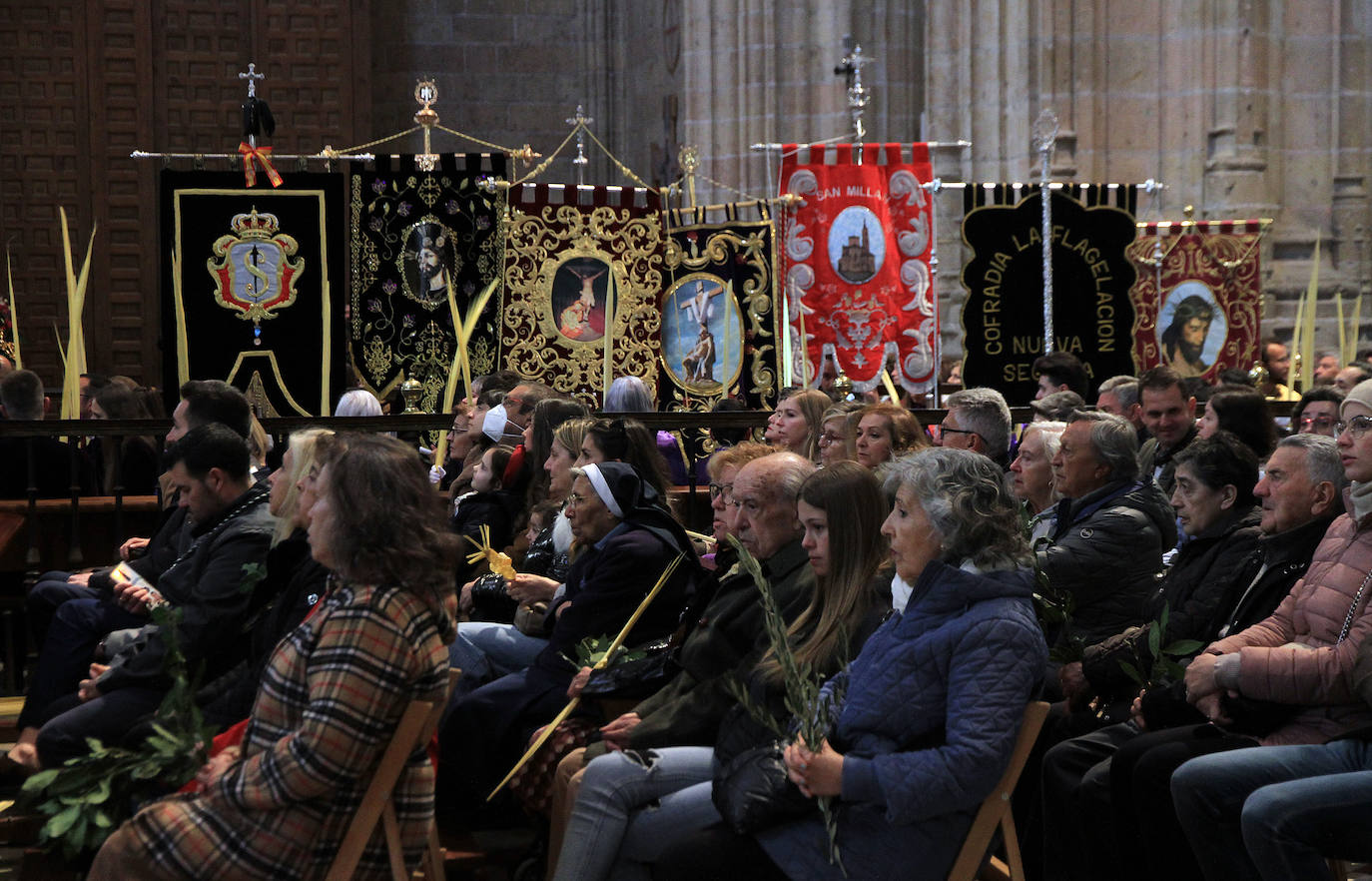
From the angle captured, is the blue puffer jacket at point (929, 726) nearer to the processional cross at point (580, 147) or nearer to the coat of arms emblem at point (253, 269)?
the coat of arms emblem at point (253, 269)

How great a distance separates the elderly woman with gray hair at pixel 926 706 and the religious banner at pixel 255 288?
543cm

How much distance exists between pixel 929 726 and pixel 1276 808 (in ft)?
2.24

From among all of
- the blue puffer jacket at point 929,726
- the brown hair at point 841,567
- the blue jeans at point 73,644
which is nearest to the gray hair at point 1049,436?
the brown hair at point 841,567

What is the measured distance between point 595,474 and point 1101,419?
1.36 metres

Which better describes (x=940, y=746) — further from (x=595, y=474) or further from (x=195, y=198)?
(x=195, y=198)

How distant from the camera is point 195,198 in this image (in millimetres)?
8383

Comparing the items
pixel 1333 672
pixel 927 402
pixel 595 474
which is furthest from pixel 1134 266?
pixel 1333 672

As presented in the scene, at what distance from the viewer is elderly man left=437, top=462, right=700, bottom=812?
4398 mm

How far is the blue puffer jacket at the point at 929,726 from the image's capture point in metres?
3.06

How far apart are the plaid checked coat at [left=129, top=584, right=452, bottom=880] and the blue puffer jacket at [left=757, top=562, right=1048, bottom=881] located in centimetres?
77

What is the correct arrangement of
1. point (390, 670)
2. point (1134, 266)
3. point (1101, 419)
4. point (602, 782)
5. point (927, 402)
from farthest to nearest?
point (927, 402), point (1134, 266), point (1101, 419), point (602, 782), point (390, 670)

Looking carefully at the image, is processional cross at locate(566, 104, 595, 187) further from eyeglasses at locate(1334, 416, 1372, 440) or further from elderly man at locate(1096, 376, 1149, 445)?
eyeglasses at locate(1334, 416, 1372, 440)

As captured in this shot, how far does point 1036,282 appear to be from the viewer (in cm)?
961

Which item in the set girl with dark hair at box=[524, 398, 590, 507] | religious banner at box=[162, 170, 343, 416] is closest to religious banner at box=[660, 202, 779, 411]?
religious banner at box=[162, 170, 343, 416]
